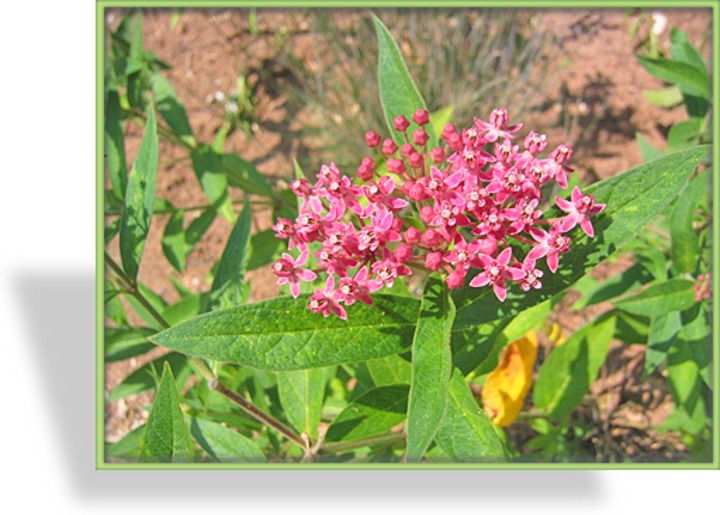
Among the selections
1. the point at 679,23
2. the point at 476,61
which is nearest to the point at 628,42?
the point at 679,23

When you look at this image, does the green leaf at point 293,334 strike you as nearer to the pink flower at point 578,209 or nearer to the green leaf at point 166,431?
the green leaf at point 166,431

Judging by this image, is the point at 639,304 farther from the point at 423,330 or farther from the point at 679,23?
the point at 679,23

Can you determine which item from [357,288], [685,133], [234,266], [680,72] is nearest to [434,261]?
[357,288]

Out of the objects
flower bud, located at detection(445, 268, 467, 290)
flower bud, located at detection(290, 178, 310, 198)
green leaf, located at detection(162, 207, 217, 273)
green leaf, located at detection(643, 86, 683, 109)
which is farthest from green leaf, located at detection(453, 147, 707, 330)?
green leaf, located at detection(643, 86, 683, 109)

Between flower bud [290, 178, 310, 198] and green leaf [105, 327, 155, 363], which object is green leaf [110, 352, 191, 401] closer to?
green leaf [105, 327, 155, 363]

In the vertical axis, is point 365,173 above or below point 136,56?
below

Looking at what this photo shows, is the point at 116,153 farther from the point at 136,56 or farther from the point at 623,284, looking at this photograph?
the point at 623,284

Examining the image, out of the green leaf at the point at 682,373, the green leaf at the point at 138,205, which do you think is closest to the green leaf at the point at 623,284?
the green leaf at the point at 682,373
